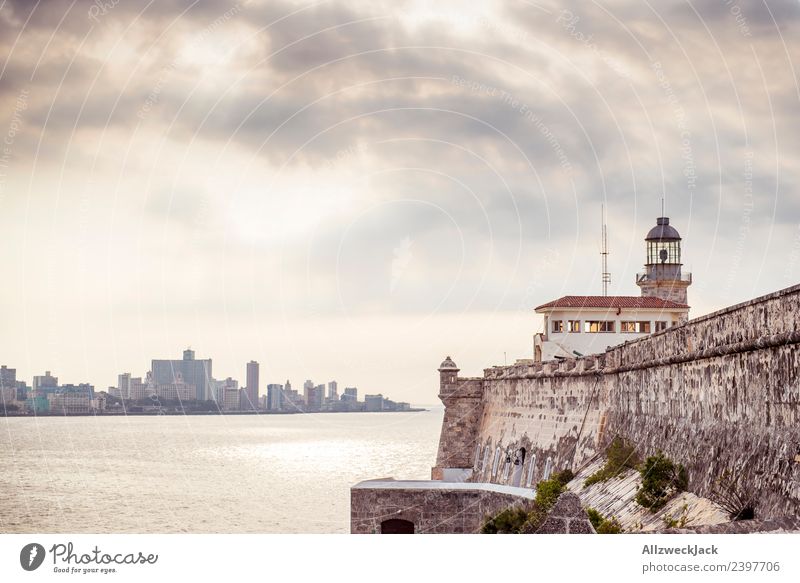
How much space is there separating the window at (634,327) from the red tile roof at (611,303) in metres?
0.87

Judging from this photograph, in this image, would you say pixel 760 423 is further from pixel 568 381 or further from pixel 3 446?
pixel 3 446

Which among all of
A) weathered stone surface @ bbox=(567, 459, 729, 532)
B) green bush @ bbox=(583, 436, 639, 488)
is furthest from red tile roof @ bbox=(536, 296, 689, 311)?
green bush @ bbox=(583, 436, 639, 488)

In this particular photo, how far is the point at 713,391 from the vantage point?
17.4 meters

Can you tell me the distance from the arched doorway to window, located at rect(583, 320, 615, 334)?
938 inches

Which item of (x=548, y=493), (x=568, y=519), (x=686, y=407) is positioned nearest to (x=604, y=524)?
(x=686, y=407)

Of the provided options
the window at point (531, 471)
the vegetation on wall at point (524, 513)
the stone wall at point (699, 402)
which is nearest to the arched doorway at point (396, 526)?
the vegetation on wall at point (524, 513)

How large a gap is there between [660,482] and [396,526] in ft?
42.6

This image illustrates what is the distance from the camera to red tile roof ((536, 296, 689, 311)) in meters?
51.4

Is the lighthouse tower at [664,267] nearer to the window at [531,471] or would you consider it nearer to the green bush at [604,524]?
the window at [531,471]

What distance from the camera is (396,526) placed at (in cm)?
2995

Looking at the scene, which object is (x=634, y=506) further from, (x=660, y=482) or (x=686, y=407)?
(x=686, y=407)

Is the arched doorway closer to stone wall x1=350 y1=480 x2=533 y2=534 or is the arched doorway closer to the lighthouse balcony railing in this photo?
stone wall x1=350 y1=480 x2=533 y2=534
